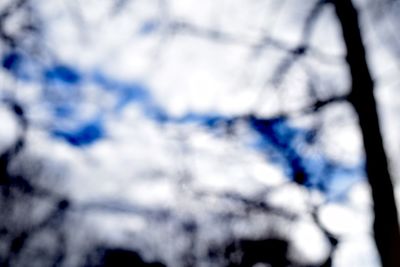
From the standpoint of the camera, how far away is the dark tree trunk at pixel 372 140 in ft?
8.49

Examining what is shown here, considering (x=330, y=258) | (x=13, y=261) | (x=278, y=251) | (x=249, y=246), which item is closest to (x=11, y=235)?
(x=13, y=261)

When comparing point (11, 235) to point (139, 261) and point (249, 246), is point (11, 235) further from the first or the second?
point (139, 261)

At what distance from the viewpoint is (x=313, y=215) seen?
4.65m

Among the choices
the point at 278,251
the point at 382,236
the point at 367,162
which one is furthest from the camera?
the point at 278,251

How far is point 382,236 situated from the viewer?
8.55 feet

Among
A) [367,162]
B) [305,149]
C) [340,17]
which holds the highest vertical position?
[340,17]

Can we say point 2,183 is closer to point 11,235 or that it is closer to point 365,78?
point 11,235

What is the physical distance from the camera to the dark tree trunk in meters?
2.59

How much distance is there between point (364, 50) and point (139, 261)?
2072 centimetres

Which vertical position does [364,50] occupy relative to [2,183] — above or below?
below

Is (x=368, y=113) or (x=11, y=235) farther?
(x=11, y=235)

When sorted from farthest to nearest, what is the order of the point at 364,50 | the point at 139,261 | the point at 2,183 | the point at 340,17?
the point at 139,261, the point at 2,183, the point at 340,17, the point at 364,50

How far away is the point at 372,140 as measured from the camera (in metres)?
2.96

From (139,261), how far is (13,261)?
32.4 ft
